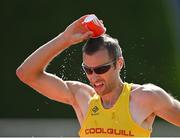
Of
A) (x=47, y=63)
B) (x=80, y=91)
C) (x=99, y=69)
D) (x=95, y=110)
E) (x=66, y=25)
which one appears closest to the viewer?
(x=99, y=69)

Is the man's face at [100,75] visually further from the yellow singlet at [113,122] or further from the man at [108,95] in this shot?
the yellow singlet at [113,122]

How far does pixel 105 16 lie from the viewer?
27.9 ft

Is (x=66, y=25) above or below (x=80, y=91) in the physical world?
below

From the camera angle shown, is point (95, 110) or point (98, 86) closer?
point (98, 86)

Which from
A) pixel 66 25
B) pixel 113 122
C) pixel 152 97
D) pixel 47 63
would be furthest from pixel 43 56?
pixel 66 25

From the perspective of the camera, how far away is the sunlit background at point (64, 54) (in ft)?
27.6

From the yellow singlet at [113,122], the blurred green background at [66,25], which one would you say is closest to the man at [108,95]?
the yellow singlet at [113,122]

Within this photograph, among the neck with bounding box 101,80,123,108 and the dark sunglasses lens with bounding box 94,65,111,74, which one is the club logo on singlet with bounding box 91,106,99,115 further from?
the dark sunglasses lens with bounding box 94,65,111,74

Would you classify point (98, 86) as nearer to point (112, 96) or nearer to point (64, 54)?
point (112, 96)

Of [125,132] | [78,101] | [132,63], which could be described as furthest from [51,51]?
[132,63]

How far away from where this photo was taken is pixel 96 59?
3682 mm

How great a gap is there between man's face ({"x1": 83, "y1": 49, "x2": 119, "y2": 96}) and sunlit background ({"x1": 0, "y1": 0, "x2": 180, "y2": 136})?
4530 mm

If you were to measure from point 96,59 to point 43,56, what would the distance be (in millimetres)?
376

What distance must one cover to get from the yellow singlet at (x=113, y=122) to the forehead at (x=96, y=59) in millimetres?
251
